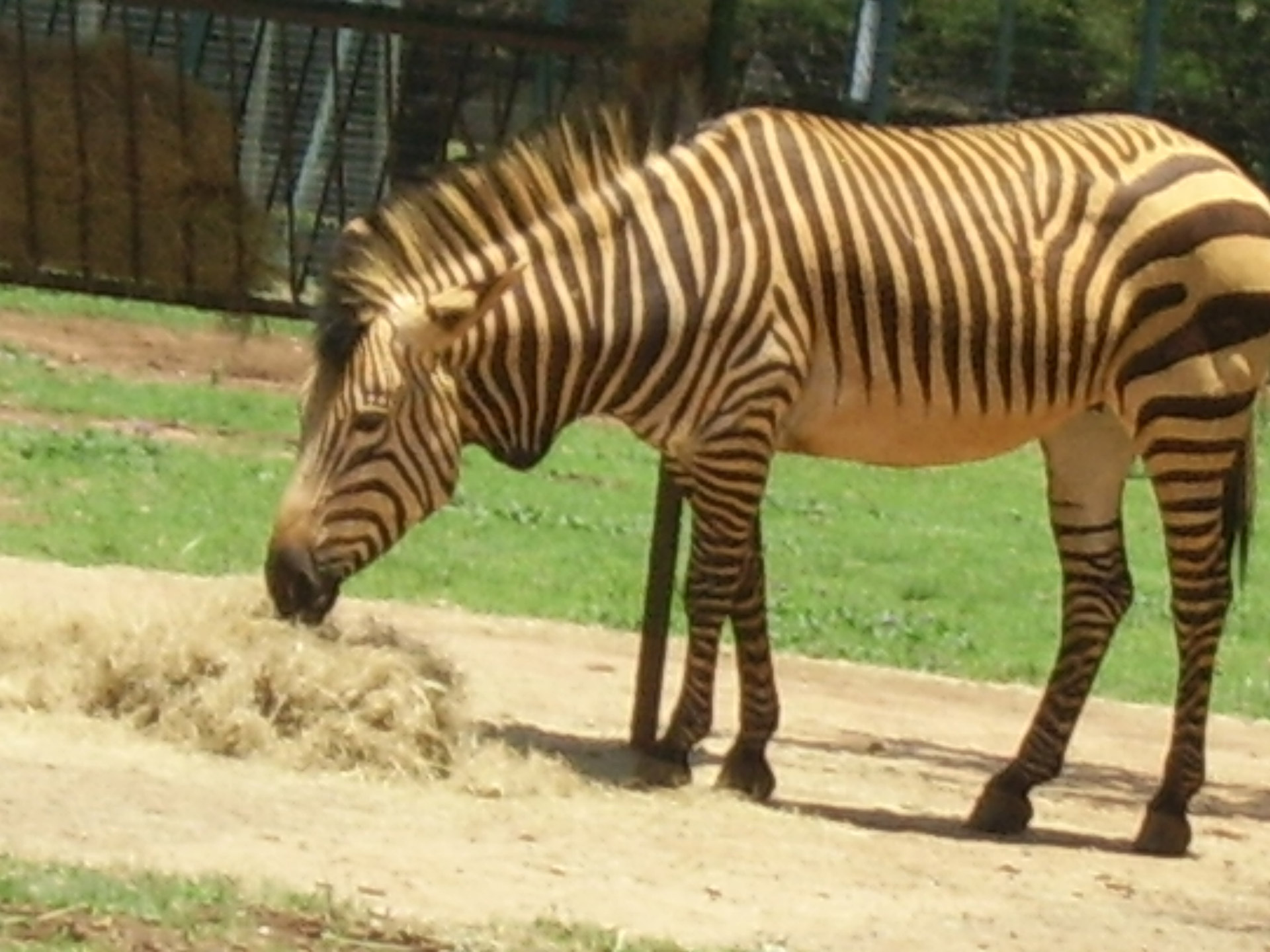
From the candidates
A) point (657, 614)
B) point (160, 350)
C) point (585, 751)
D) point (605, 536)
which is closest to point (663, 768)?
point (585, 751)

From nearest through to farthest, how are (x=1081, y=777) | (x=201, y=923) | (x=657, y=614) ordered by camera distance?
(x=201, y=923), (x=657, y=614), (x=1081, y=777)

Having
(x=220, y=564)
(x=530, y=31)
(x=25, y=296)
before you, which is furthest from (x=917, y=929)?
(x=25, y=296)

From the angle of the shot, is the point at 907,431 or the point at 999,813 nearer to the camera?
the point at 999,813

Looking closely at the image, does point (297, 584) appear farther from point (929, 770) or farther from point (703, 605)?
point (929, 770)

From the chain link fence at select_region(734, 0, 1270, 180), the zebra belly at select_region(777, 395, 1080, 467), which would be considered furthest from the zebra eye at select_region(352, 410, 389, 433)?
the chain link fence at select_region(734, 0, 1270, 180)

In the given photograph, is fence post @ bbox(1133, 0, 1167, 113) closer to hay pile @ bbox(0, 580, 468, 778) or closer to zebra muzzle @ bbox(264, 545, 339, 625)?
hay pile @ bbox(0, 580, 468, 778)

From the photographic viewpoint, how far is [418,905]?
704 centimetres

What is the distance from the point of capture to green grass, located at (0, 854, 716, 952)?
632cm

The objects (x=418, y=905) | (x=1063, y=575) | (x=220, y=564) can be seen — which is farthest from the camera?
(x=220, y=564)

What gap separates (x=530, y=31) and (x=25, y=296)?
12.4 meters

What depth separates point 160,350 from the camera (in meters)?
20.9

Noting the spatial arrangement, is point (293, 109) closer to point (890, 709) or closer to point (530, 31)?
point (530, 31)

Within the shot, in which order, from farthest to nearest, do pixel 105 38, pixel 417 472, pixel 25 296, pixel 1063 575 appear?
pixel 25 296
pixel 105 38
pixel 1063 575
pixel 417 472

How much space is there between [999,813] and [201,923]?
3.50m
